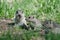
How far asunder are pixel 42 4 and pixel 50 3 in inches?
11.9

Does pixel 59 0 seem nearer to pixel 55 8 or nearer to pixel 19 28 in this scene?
pixel 55 8

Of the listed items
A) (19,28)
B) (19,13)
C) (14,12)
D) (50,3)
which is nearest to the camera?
(19,28)

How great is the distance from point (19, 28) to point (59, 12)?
2587mm

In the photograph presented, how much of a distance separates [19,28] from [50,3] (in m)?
2.82

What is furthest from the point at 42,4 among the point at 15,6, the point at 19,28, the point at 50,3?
the point at 19,28

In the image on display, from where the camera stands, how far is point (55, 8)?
11.2 meters

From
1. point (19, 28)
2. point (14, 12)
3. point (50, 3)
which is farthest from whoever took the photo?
point (50, 3)

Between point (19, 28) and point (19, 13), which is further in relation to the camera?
point (19, 13)

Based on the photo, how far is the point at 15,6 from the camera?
10727 millimetres

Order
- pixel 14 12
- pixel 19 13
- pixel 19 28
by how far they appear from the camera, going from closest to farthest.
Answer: pixel 19 28 → pixel 19 13 → pixel 14 12

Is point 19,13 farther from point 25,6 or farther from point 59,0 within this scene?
point 59,0

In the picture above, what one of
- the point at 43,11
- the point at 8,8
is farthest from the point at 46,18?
the point at 8,8

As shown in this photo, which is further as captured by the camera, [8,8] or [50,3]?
[50,3]

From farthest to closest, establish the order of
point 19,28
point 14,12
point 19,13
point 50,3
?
point 50,3 → point 14,12 → point 19,13 → point 19,28
